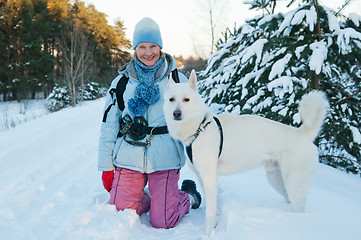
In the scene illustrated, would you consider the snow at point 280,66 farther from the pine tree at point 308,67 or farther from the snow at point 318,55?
the snow at point 318,55

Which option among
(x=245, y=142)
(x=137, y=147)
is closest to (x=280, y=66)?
(x=245, y=142)

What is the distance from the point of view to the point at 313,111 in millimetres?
2041

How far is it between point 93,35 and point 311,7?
76.9 ft

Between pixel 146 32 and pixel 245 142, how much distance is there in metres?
1.58

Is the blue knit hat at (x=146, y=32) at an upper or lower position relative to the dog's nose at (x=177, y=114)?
upper

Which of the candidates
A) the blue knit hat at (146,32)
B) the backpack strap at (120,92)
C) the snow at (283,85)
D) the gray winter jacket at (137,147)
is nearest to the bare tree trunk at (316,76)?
the snow at (283,85)

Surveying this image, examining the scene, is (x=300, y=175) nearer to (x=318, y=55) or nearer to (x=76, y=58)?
(x=318, y=55)

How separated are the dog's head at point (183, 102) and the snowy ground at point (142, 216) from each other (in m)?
0.98

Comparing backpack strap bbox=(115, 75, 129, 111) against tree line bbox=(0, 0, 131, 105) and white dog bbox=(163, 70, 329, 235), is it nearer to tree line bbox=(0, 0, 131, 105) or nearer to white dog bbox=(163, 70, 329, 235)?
white dog bbox=(163, 70, 329, 235)

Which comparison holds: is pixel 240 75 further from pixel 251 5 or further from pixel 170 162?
pixel 170 162

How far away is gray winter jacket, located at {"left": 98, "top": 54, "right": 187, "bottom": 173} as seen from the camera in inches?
96.3

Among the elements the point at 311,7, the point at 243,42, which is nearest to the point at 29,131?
the point at 243,42

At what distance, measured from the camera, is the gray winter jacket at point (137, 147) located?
245cm

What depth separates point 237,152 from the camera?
2.11 m
